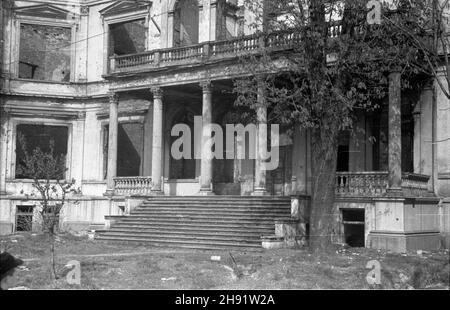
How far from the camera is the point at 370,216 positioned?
1892cm

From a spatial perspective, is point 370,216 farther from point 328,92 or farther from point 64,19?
point 64,19

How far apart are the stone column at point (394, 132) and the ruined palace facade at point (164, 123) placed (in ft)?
0.14

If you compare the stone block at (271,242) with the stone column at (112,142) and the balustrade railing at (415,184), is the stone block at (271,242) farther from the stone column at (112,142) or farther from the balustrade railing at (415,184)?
the stone column at (112,142)

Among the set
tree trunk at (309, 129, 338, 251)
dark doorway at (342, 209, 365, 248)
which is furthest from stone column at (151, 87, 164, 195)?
tree trunk at (309, 129, 338, 251)

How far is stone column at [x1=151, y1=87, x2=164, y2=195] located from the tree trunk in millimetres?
9554

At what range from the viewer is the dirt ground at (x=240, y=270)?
1215 cm

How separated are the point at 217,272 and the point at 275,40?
10364 millimetres

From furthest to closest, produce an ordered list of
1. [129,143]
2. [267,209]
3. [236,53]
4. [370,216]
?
1. [129,143]
2. [236,53]
3. [267,209]
4. [370,216]

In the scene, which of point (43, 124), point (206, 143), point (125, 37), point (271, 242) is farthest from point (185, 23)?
point (271, 242)

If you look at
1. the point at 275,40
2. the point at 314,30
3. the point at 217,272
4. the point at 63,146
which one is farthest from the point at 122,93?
the point at 217,272

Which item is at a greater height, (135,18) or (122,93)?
(135,18)

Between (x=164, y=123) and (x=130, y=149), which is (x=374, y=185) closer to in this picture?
(x=164, y=123)

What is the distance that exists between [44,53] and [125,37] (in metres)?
4.05

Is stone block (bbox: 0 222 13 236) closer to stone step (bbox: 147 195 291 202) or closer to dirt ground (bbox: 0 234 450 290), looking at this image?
stone step (bbox: 147 195 291 202)
